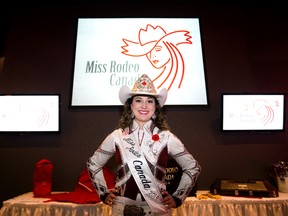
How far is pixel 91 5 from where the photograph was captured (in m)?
3.34

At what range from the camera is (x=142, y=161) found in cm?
188

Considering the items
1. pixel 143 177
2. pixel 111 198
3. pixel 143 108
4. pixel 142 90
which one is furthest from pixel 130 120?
pixel 111 198

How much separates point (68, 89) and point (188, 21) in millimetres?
1656

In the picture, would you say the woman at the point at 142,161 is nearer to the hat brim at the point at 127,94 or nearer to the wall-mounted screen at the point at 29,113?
the hat brim at the point at 127,94

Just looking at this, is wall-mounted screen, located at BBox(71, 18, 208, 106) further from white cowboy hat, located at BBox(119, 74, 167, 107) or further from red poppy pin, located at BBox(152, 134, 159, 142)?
red poppy pin, located at BBox(152, 134, 159, 142)

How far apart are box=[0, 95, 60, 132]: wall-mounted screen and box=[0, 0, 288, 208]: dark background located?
0.48 feet

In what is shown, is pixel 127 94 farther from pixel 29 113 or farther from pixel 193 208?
pixel 29 113

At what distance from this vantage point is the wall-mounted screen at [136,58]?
3.05 metres

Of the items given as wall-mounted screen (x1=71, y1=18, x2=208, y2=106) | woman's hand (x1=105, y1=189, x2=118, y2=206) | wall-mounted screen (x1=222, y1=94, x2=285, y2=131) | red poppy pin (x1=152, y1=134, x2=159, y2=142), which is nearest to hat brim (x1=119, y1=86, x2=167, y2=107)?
red poppy pin (x1=152, y1=134, x2=159, y2=142)

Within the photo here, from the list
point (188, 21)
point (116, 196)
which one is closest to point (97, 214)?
point (116, 196)

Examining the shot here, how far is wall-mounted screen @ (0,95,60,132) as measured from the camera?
292 cm

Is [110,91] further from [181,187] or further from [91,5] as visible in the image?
[181,187]

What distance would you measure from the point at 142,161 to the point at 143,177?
109mm

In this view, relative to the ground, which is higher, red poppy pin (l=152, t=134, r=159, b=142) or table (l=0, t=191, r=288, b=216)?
red poppy pin (l=152, t=134, r=159, b=142)
